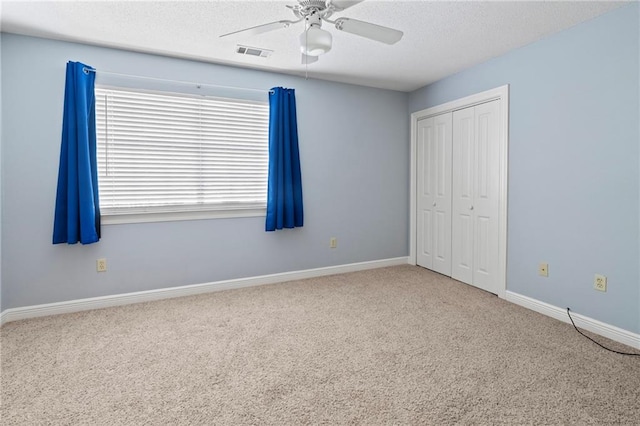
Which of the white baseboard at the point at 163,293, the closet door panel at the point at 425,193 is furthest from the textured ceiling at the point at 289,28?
the white baseboard at the point at 163,293

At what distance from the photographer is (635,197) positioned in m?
2.38

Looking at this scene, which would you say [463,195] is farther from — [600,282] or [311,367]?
[311,367]

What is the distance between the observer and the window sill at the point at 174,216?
→ 3.18 m

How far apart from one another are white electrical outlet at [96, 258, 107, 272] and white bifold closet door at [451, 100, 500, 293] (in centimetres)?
372

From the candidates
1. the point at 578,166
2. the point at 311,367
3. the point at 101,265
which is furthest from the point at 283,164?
the point at 578,166

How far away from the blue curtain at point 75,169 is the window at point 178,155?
0.60 feet

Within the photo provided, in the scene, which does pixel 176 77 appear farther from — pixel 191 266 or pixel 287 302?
pixel 287 302

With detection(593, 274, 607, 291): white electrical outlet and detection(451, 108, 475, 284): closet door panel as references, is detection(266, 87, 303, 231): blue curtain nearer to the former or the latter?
detection(451, 108, 475, 284): closet door panel

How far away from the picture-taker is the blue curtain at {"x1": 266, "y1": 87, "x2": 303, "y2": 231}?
376 cm

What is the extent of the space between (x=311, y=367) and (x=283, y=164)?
7.56ft

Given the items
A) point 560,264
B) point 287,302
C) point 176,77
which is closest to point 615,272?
point 560,264

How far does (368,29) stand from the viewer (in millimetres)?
2031

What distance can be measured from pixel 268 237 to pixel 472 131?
2.56 meters

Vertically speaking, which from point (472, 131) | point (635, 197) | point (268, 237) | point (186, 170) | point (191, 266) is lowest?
point (191, 266)
